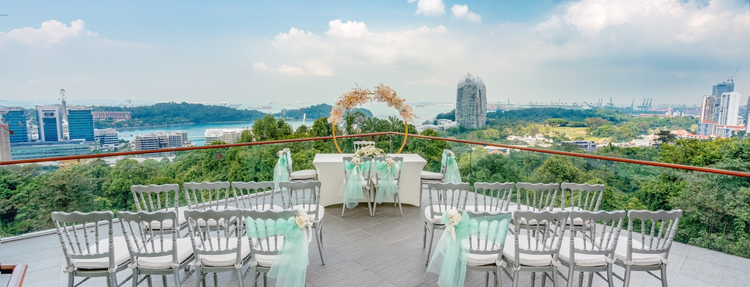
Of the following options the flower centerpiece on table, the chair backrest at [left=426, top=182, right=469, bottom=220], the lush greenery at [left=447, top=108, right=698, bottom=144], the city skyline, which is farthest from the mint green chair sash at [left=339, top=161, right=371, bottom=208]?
the lush greenery at [left=447, top=108, right=698, bottom=144]

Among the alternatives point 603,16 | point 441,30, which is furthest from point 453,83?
point 603,16

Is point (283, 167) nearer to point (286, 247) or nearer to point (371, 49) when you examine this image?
point (286, 247)

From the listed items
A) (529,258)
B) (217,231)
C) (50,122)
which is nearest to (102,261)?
(217,231)

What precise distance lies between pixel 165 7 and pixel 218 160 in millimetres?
13598

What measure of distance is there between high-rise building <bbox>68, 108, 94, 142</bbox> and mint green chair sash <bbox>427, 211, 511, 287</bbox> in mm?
13456

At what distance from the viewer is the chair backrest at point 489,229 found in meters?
2.12

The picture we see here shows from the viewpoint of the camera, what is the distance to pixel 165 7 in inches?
583

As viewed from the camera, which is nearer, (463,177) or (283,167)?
(283,167)

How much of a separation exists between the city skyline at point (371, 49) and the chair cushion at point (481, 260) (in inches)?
→ 392

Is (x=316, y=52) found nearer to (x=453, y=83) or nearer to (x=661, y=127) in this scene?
(x=453, y=83)

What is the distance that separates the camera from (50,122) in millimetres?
10914

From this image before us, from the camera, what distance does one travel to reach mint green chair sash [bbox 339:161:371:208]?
4.56 meters

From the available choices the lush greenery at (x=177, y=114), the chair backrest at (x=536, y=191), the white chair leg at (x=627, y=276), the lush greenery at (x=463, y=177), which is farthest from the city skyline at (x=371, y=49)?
the white chair leg at (x=627, y=276)

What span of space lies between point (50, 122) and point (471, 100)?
1660cm
